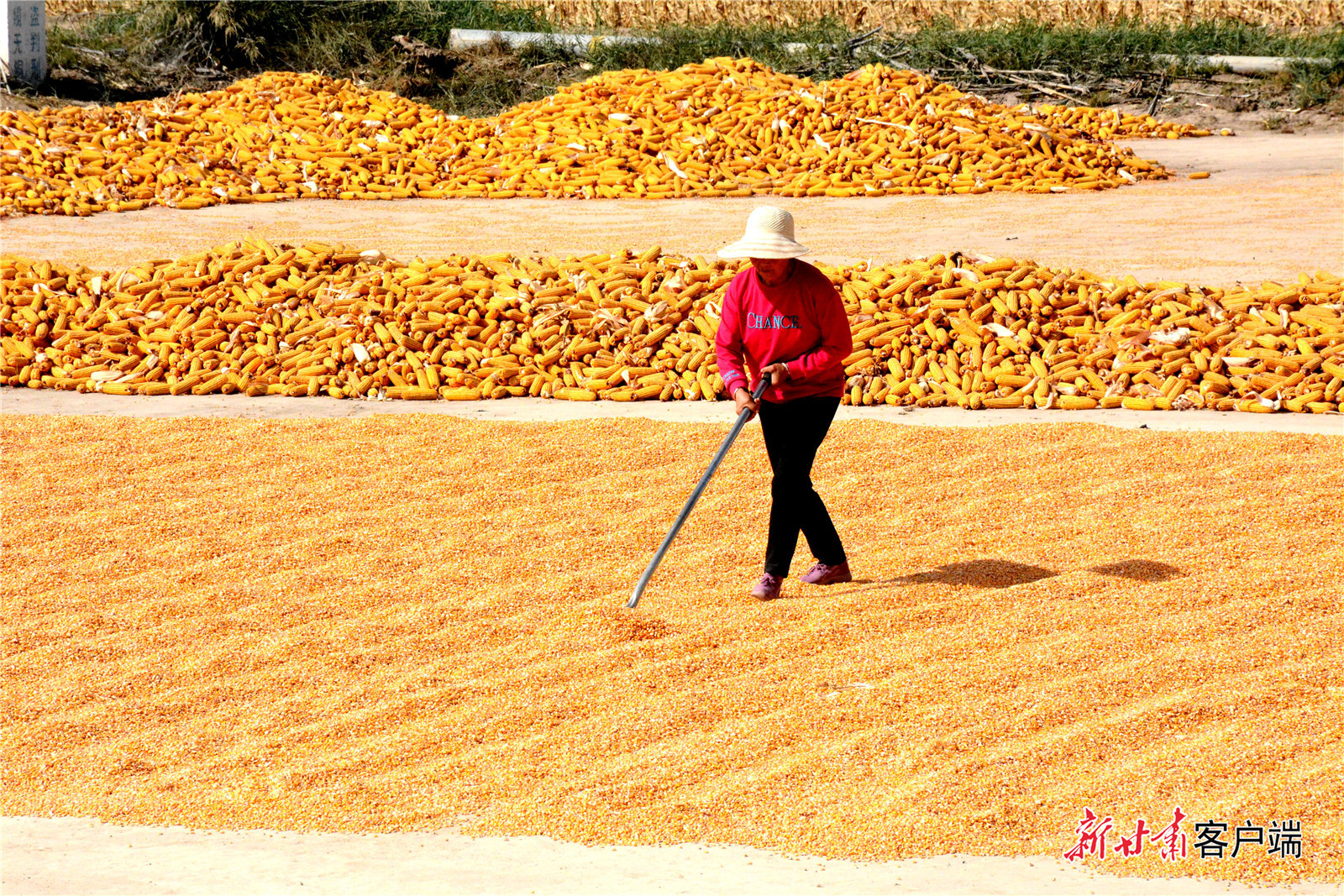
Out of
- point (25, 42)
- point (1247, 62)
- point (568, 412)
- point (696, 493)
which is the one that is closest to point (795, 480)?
point (696, 493)

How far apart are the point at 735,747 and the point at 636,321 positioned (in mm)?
4770

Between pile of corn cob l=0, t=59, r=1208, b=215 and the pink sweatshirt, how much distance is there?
32.6 ft

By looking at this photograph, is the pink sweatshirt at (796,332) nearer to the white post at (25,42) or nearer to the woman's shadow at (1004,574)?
the woman's shadow at (1004,574)

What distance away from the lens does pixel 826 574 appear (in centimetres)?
510

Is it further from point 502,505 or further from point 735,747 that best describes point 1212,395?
point 735,747

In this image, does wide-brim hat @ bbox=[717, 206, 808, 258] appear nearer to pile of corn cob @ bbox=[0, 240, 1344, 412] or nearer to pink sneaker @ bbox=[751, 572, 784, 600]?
pink sneaker @ bbox=[751, 572, 784, 600]

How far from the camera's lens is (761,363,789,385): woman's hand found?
15.3 feet

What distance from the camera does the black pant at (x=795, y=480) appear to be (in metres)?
4.81

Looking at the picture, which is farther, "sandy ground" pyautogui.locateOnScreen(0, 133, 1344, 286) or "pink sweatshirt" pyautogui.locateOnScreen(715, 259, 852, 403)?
"sandy ground" pyautogui.locateOnScreen(0, 133, 1344, 286)

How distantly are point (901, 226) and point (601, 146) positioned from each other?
3.98m

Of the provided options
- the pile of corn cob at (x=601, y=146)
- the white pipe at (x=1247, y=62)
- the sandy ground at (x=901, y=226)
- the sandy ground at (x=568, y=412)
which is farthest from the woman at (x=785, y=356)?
the white pipe at (x=1247, y=62)

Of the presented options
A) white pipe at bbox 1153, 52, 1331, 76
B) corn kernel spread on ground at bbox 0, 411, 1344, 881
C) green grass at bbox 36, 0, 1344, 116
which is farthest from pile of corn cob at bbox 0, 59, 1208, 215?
corn kernel spread on ground at bbox 0, 411, 1344, 881

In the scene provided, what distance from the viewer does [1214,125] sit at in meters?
17.4

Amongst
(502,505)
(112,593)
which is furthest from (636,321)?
(112,593)
